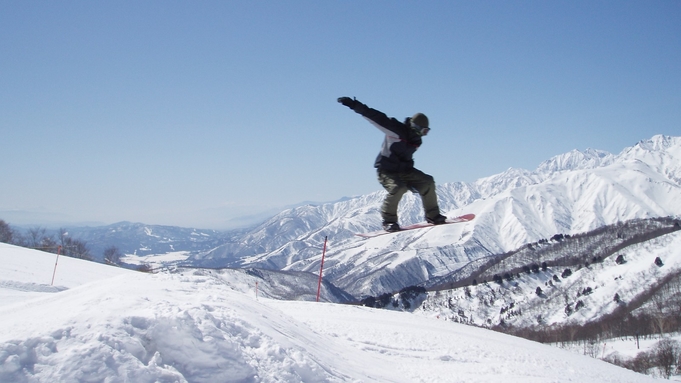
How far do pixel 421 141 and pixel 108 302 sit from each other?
7693 millimetres

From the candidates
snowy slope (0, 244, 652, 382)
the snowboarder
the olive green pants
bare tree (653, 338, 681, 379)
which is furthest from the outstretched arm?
bare tree (653, 338, 681, 379)

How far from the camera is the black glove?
953 cm

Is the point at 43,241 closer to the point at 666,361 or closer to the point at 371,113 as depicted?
the point at 371,113

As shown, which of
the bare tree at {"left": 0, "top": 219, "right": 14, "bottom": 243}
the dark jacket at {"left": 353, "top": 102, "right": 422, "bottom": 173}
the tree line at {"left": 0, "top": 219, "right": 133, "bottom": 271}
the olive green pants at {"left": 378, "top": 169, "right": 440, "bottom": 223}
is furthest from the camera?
the tree line at {"left": 0, "top": 219, "right": 133, "bottom": 271}

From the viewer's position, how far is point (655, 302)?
571 ft

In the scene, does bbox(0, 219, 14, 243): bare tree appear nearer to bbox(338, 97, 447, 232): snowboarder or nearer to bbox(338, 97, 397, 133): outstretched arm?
bbox(338, 97, 447, 232): snowboarder

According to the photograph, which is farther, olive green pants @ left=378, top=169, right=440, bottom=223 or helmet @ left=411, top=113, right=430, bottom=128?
olive green pants @ left=378, top=169, right=440, bottom=223

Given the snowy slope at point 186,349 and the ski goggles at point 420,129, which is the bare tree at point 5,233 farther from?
the ski goggles at point 420,129

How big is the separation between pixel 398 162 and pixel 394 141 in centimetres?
57

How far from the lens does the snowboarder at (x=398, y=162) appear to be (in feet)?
32.6

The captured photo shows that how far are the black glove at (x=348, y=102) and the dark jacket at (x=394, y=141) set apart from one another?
56 mm

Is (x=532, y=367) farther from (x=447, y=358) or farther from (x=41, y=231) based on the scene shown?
(x=41, y=231)

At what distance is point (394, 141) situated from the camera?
10.2m

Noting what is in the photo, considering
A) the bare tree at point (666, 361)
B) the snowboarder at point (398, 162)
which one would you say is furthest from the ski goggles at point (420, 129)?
the bare tree at point (666, 361)
